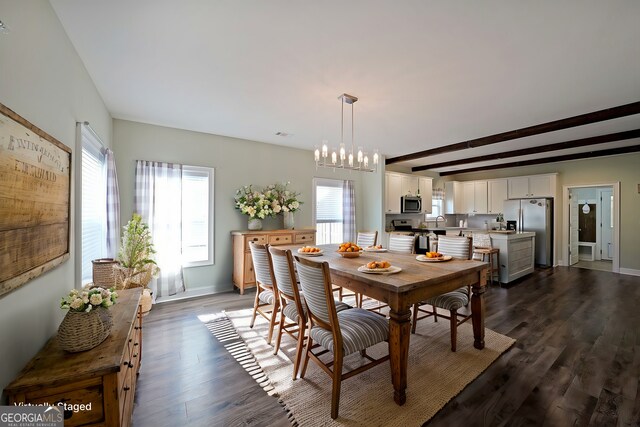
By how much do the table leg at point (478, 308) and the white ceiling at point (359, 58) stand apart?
1.86 metres

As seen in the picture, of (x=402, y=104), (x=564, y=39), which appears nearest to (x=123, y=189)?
(x=402, y=104)

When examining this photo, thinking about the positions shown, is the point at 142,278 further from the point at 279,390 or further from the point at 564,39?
the point at 564,39

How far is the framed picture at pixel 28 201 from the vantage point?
1114 millimetres

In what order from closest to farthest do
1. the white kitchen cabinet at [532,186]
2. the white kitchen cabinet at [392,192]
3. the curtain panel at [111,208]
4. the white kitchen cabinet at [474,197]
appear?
the curtain panel at [111,208]
the white kitchen cabinet at [392,192]
the white kitchen cabinet at [532,186]
the white kitchen cabinet at [474,197]

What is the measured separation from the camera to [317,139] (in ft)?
15.2

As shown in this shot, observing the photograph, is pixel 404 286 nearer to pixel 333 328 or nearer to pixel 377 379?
pixel 333 328

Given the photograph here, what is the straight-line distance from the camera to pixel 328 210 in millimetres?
5711

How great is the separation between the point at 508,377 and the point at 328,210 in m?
4.06

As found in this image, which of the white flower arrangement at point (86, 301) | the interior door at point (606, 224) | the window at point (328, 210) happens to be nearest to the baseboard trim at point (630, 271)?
the interior door at point (606, 224)

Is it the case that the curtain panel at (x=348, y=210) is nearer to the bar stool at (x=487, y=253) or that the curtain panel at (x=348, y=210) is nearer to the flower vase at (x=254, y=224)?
the flower vase at (x=254, y=224)

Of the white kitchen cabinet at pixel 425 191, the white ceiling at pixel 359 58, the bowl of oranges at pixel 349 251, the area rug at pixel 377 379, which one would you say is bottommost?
the area rug at pixel 377 379

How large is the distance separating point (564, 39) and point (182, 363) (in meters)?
3.94

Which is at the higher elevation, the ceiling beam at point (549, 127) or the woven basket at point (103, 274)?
the ceiling beam at point (549, 127)

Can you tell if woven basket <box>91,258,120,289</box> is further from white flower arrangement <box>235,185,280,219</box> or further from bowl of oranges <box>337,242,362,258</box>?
bowl of oranges <box>337,242,362,258</box>
